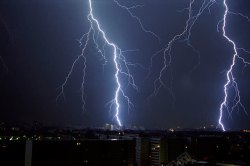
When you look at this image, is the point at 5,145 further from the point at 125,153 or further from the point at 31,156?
the point at 125,153

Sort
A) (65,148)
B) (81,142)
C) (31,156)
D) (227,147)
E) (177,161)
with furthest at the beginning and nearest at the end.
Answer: (227,147), (81,142), (65,148), (31,156), (177,161)

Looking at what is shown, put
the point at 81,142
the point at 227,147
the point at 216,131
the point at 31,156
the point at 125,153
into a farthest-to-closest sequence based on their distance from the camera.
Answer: the point at 216,131, the point at 227,147, the point at 125,153, the point at 81,142, the point at 31,156

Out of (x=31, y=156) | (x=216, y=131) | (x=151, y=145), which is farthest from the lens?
(x=216, y=131)

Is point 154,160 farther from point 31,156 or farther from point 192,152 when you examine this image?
point 31,156

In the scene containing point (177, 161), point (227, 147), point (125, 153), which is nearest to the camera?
point (177, 161)

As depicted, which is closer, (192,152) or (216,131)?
(192,152)

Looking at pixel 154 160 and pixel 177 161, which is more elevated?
pixel 177 161

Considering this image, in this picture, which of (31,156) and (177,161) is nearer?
(177,161)

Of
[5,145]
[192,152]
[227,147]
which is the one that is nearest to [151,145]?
[192,152]

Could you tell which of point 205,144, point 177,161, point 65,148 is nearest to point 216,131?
point 205,144
